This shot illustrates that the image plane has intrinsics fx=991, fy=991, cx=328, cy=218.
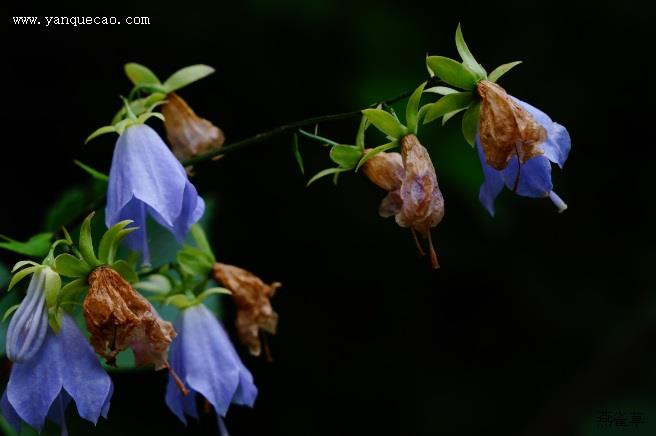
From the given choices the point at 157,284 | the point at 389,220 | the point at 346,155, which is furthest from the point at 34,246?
the point at 389,220

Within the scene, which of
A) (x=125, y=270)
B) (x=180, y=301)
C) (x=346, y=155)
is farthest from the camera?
(x=180, y=301)

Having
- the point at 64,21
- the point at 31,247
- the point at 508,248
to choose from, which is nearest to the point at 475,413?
the point at 508,248

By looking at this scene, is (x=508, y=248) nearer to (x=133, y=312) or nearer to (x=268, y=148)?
(x=268, y=148)

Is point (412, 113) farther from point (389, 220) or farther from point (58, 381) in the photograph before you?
point (389, 220)

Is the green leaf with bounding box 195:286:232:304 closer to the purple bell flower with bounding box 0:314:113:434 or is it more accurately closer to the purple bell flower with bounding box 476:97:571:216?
the purple bell flower with bounding box 0:314:113:434

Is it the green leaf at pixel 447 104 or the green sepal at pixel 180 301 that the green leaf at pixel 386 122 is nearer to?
the green leaf at pixel 447 104

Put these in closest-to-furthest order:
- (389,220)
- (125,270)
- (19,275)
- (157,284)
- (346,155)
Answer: (19,275) → (125,270) → (346,155) → (157,284) → (389,220)
